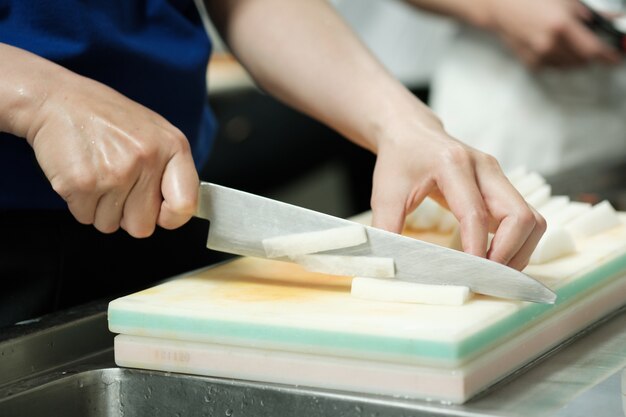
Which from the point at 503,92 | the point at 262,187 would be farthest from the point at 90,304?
the point at 262,187

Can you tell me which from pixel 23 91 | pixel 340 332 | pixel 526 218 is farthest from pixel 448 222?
pixel 23 91

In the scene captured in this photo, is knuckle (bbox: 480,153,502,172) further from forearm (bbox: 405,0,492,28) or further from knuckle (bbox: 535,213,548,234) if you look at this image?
forearm (bbox: 405,0,492,28)

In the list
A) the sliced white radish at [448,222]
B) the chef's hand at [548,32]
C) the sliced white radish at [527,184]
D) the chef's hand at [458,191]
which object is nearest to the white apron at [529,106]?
the chef's hand at [548,32]

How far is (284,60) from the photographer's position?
114 centimetres

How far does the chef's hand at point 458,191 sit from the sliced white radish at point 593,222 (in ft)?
0.51

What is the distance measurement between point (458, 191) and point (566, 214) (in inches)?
9.7

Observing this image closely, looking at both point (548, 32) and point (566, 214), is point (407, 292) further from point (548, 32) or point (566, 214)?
point (548, 32)

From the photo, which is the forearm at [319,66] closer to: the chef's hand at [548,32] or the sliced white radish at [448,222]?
the sliced white radish at [448,222]

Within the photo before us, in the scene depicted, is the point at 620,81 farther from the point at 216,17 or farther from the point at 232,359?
the point at 232,359

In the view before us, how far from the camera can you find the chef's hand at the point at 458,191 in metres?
0.85

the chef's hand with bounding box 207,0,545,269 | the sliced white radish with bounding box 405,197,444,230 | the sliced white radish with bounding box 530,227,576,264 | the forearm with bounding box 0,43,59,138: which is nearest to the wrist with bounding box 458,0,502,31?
the chef's hand with bounding box 207,0,545,269

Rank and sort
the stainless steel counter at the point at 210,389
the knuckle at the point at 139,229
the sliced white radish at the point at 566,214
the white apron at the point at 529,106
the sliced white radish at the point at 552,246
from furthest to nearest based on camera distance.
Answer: the white apron at the point at 529,106 < the sliced white radish at the point at 566,214 < the sliced white radish at the point at 552,246 < the knuckle at the point at 139,229 < the stainless steel counter at the point at 210,389

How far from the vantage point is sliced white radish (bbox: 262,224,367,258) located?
33.7 inches

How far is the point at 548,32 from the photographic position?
1.90 metres
